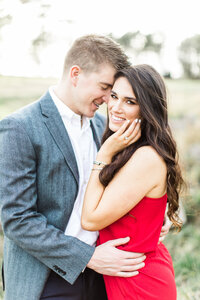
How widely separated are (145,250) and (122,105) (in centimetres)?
101

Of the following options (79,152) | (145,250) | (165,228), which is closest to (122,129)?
(79,152)

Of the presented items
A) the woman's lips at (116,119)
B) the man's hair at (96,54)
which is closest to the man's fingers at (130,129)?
the woman's lips at (116,119)

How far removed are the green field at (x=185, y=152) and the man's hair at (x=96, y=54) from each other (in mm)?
490

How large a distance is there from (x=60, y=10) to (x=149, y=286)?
5433mm

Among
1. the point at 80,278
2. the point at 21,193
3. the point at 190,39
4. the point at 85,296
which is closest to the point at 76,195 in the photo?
the point at 21,193

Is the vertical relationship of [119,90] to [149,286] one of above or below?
above

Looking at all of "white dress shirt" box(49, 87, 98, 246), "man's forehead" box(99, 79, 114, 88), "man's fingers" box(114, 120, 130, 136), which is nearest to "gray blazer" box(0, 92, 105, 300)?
"white dress shirt" box(49, 87, 98, 246)

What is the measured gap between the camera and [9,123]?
79.7 inches

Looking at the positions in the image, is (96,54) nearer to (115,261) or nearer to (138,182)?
(138,182)

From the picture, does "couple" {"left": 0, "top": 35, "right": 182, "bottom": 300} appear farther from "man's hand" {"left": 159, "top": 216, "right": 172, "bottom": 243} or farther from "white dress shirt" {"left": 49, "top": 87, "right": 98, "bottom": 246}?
"man's hand" {"left": 159, "top": 216, "right": 172, "bottom": 243}

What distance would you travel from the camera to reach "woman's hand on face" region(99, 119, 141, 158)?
223 cm

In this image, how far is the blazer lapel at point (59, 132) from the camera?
2205mm

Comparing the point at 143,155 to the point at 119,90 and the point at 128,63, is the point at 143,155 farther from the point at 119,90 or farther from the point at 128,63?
the point at 128,63

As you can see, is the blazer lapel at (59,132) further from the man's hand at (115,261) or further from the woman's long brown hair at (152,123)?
the man's hand at (115,261)
